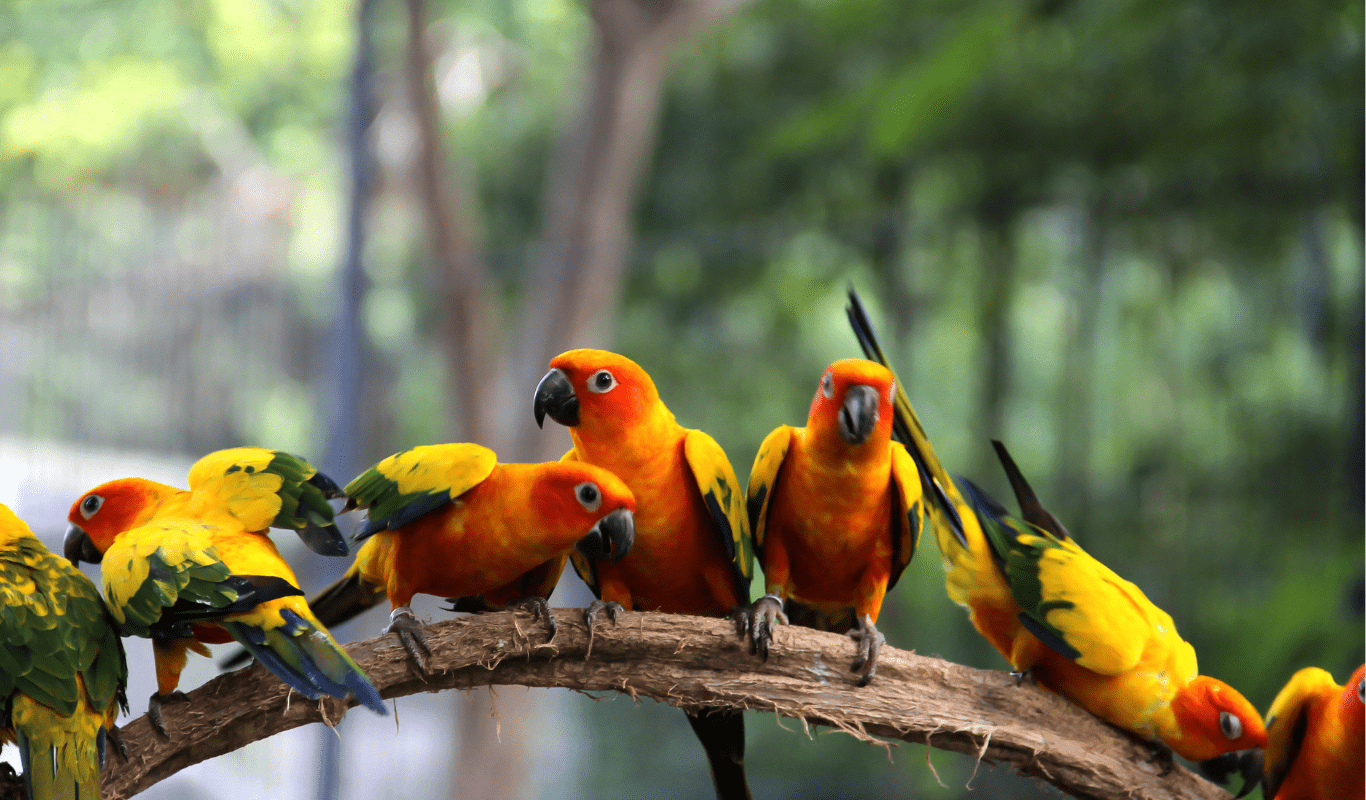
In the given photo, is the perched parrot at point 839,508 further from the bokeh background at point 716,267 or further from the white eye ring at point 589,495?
the bokeh background at point 716,267

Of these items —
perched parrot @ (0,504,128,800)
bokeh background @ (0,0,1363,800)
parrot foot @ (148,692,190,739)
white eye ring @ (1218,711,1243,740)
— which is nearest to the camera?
perched parrot @ (0,504,128,800)

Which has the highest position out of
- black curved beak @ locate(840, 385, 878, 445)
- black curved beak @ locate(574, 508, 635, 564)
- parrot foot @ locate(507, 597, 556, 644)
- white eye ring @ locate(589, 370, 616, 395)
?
white eye ring @ locate(589, 370, 616, 395)

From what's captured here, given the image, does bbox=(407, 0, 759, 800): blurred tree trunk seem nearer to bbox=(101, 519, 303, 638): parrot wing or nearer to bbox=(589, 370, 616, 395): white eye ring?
bbox=(589, 370, 616, 395): white eye ring

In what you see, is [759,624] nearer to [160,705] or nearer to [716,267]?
[160,705]

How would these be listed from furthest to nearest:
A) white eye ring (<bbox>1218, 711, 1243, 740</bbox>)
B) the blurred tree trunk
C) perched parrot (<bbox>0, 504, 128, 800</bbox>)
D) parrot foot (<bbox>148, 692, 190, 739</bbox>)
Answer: the blurred tree trunk, white eye ring (<bbox>1218, 711, 1243, 740</bbox>), parrot foot (<bbox>148, 692, 190, 739</bbox>), perched parrot (<bbox>0, 504, 128, 800</bbox>)

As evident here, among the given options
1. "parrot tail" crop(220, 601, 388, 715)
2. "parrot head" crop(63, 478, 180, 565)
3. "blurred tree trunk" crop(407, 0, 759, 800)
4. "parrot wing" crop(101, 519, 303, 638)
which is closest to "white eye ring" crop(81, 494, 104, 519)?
"parrot head" crop(63, 478, 180, 565)

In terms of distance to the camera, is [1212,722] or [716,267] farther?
[716,267]

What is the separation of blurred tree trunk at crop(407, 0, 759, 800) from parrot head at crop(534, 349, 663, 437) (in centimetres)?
268

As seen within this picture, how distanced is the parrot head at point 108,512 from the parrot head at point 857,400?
2.35 feet

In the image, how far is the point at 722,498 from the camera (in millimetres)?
1050

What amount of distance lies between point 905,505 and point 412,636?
572 millimetres

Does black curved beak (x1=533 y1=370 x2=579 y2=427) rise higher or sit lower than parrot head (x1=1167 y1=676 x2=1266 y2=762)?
higher

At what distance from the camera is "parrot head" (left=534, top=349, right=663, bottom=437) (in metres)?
1.04

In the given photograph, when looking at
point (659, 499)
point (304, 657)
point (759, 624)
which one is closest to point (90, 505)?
point (304, 657)
